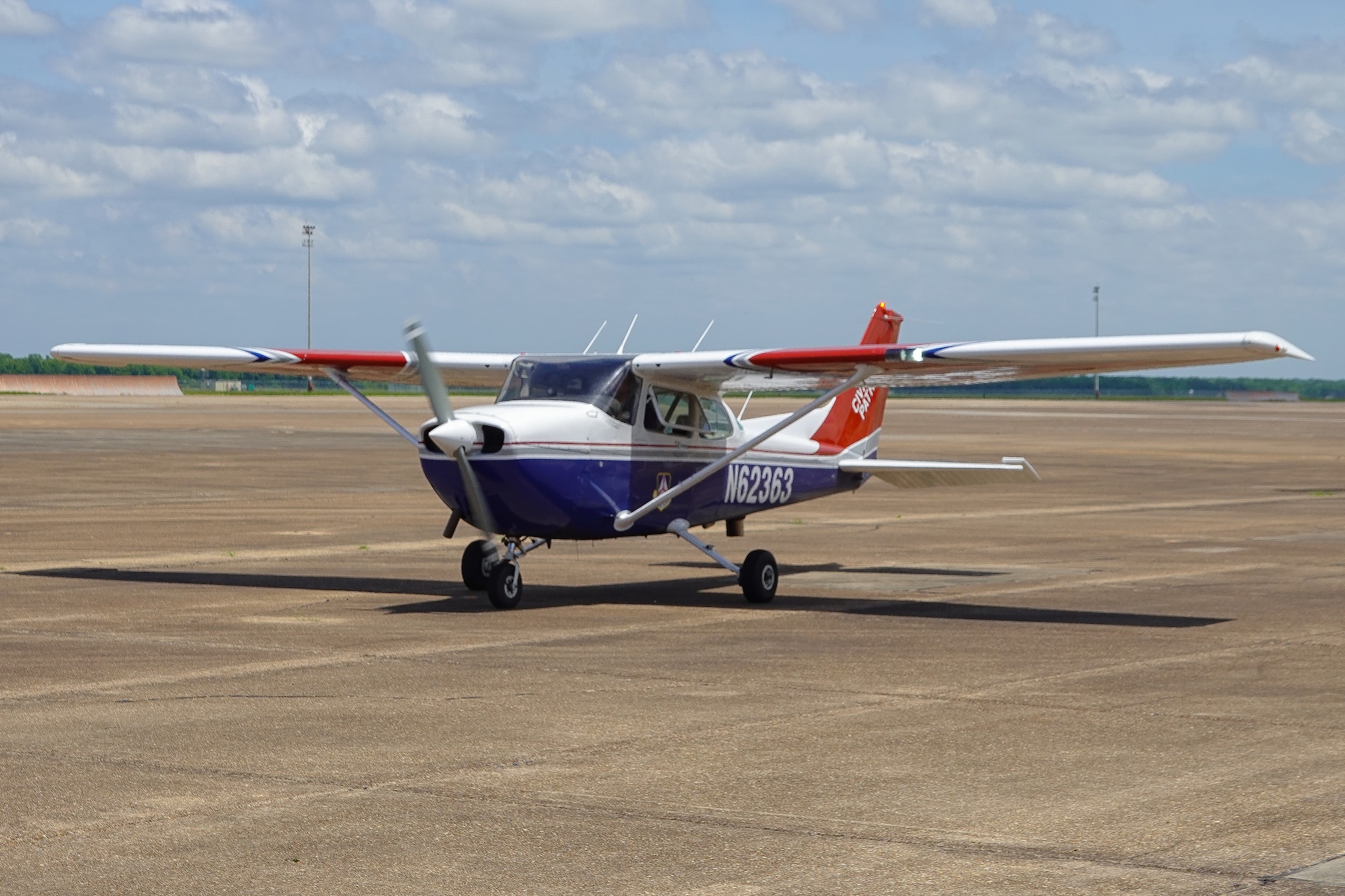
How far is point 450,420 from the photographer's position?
1403 cm

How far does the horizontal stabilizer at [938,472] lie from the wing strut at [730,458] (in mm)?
1650

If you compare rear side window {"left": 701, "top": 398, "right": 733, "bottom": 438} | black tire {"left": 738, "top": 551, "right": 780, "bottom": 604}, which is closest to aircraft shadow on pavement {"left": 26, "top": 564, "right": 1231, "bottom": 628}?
black tire {"left": 738, "top": 551, "right": 780, "bottom": 604}

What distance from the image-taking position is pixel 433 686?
10461mm

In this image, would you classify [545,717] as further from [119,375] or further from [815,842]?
[119,375]

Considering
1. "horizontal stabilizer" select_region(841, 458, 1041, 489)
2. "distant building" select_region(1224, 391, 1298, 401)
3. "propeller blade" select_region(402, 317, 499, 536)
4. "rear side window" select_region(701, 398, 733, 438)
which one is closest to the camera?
"propeller blade" select_region(402, 317, 499, 536)

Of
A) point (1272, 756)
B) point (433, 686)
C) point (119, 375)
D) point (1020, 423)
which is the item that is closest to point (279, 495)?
point (433, 686)

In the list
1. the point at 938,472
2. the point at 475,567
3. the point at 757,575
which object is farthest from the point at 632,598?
the point at 938,472

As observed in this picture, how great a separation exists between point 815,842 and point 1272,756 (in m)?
2.81

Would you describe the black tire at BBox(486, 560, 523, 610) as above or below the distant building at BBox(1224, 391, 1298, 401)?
below

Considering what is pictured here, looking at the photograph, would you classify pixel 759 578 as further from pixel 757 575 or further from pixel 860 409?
pixel 860 409

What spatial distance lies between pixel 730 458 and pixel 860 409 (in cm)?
297

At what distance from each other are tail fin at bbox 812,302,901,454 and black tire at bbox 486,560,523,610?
4.51 m

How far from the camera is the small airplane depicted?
14195 millimetres

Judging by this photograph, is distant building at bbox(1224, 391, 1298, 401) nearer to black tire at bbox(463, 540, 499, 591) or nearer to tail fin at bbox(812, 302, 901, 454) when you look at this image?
tail fin at bbox(812, 302, 901, 454)
